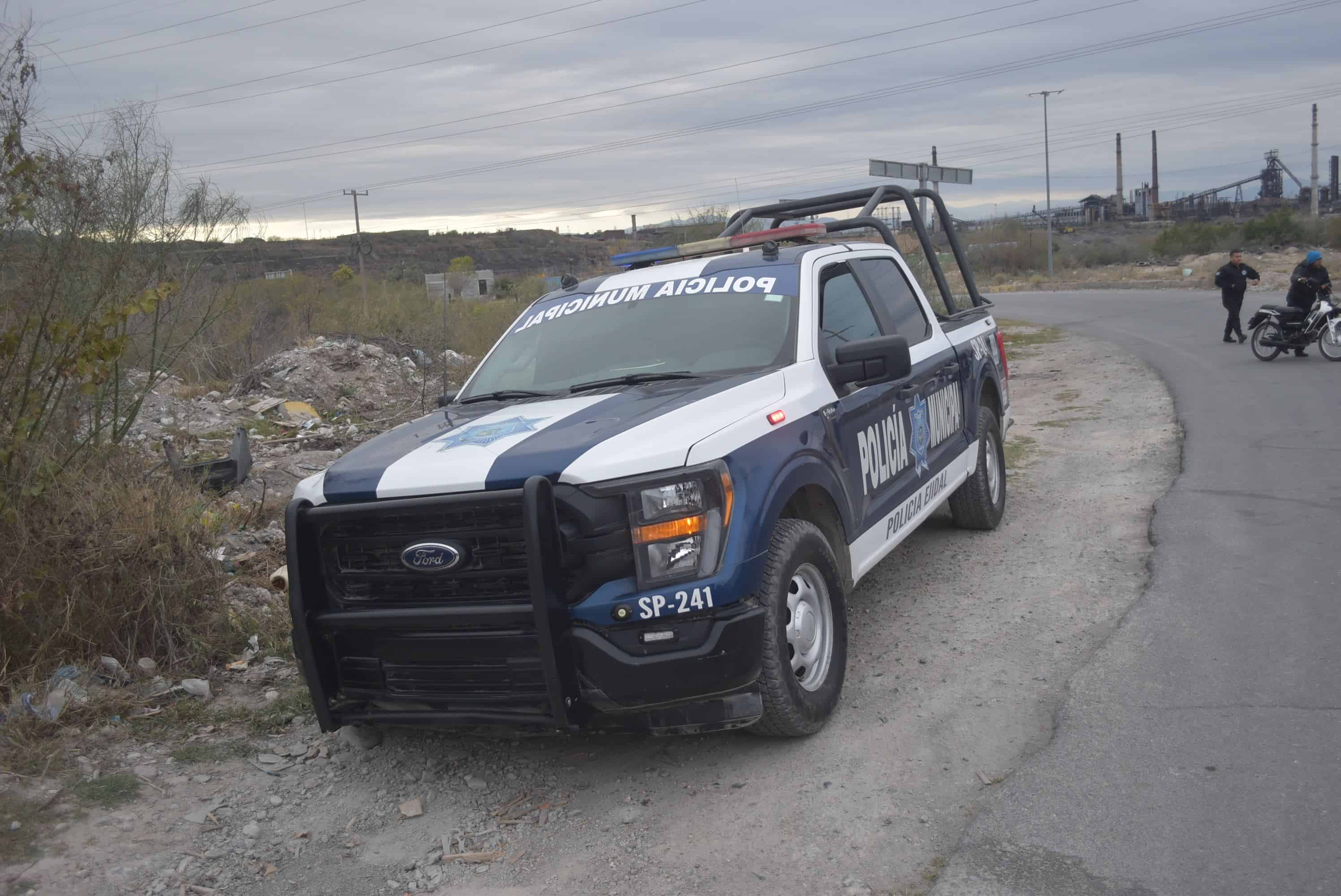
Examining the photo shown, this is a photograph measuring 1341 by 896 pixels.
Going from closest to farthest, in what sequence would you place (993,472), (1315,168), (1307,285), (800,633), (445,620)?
(445,620) < (800,633) < (993,472) < (1307,285) < (1315,168)

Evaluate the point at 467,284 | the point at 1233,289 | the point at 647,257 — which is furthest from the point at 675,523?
the point at 467,284

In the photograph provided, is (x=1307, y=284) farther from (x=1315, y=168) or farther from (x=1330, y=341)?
(x=1315, y=168)

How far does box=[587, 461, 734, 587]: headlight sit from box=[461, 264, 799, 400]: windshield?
1247 mm

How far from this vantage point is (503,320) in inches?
900

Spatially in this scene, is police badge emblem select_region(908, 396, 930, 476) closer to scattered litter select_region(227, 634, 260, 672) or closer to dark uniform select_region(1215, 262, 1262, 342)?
scattered litter select_region(227, 634, 260, 672)

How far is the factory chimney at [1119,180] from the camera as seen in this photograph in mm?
104500

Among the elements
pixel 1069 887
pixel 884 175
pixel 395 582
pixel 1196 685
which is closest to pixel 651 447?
pixel 395 582

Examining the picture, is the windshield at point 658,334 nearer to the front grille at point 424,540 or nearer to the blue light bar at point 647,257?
the blue light bar at point 647,257

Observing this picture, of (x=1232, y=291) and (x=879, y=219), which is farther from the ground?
(x=879, y=219)

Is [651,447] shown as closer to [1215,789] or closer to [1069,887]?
[1069,887]

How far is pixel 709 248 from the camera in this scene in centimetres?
685

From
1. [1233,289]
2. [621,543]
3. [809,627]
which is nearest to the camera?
[621,543]

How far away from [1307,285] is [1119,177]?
96.7 metres

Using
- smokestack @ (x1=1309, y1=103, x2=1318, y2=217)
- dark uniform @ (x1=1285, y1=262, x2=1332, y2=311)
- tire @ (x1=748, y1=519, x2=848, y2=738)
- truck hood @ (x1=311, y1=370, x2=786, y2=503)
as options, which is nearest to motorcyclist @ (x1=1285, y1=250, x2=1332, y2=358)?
dark uniform @ (x1=1285, y1=262, x2=1332, y2=311)
